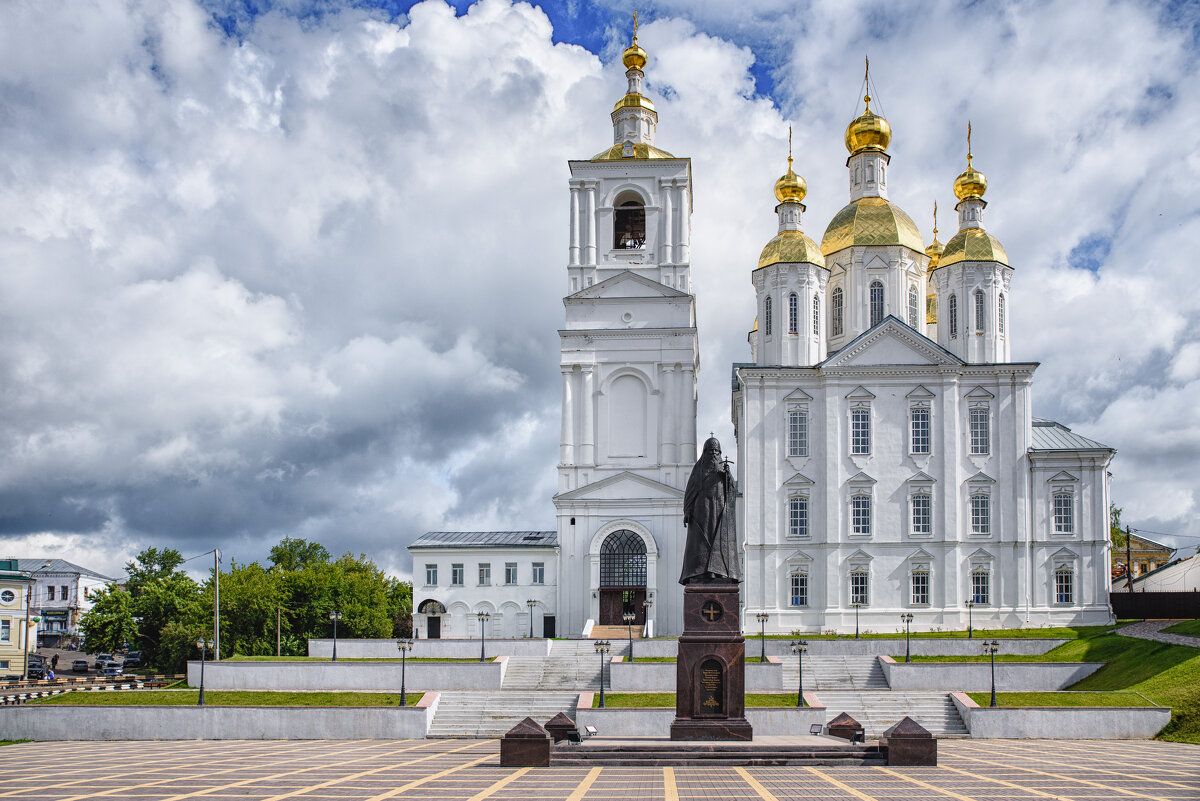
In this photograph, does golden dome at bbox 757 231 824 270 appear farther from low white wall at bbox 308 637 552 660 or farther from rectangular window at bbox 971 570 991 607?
low white wall at bbox 308 637 552 660

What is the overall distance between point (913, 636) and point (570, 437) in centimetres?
Result: 1842

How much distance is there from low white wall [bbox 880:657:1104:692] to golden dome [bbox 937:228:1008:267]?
20880 mm

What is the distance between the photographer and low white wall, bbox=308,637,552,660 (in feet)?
143

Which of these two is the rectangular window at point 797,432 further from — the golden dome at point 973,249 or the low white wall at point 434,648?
the low white wall at point 434,648

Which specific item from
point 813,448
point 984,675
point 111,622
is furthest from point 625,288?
point 111,622

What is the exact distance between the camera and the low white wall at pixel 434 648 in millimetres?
43531

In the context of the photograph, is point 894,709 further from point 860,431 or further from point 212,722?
point 212,722

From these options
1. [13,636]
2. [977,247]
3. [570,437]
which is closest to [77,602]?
[13,636]

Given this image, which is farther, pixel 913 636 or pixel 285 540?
pixel 285 540

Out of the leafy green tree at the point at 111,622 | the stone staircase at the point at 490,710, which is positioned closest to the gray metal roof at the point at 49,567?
the leafy green tree at the point at 111,622

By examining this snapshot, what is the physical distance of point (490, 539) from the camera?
56.3m

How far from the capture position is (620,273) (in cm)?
5500

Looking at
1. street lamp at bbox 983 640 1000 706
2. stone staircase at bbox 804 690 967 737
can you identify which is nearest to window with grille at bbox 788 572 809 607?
stone staircase at bbox 804 690 967 737

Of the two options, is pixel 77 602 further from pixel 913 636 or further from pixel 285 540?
pixel 913 636
